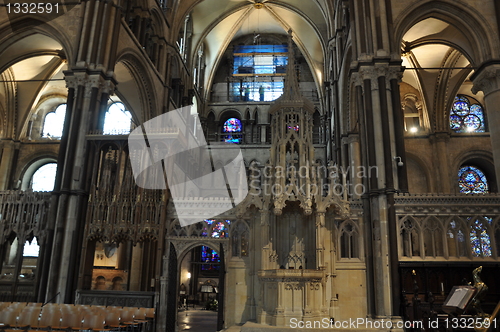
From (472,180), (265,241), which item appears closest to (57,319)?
(265,241)

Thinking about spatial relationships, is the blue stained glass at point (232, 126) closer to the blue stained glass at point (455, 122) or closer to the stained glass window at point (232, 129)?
the stained glass window at point (232, 129)

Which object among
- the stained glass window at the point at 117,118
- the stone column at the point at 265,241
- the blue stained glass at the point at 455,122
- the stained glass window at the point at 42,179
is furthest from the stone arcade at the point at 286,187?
the stained glass window at the point at 117,118

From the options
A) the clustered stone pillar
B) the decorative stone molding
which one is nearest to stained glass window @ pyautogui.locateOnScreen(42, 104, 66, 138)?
the clustered stone pillar

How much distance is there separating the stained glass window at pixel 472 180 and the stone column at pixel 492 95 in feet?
32.7

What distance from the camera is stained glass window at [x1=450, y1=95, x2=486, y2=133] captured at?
77.4 ft

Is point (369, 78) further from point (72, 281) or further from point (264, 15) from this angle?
point (264, 15)

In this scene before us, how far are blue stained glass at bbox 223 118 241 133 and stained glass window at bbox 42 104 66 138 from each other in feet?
38.0

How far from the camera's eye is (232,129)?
3198 cm

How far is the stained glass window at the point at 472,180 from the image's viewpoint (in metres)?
23.0

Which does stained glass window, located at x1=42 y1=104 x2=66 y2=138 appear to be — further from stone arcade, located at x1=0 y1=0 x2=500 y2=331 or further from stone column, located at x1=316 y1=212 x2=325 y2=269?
stone column, located at x1=316 y1=212 x2=325 y2=269


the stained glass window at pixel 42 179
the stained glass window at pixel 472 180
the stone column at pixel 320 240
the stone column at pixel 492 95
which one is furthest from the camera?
the stained glass window at pixel 42 179

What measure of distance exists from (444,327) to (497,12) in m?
11.6

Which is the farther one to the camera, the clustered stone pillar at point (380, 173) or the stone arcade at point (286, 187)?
the clustered stone pillar at point (380, 173)

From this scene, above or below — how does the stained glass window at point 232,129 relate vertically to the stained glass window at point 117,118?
above
